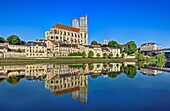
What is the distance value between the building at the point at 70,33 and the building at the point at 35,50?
20.6 metres

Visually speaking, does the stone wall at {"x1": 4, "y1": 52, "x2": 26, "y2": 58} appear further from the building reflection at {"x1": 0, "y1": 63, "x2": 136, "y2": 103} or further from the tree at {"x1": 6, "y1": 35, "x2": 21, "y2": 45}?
the building reflection at {"x1": 0, "y1": 63, "x2": 136, "y2": 103}

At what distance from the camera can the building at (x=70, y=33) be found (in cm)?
8569

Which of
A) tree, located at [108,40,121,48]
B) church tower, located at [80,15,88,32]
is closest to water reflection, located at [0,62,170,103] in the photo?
tree, located at [108,40,121,48]

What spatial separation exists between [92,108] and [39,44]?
57299mm

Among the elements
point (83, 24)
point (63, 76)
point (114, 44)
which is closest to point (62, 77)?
point (63, 76)

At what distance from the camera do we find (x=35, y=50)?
6325cm

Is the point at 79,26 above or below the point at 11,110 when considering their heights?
above

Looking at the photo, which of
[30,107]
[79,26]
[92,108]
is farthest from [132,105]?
[79,26]

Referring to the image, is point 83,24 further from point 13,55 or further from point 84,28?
point 13,55

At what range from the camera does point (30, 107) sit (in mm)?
10195

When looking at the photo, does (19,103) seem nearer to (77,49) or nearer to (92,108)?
(92,108)

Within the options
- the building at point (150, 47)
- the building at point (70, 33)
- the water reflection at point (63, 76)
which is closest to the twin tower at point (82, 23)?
the building at point (70, 33)

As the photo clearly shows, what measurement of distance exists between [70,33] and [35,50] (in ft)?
101

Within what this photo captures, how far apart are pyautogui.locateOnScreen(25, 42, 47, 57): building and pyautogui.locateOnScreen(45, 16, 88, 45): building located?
20570mm
